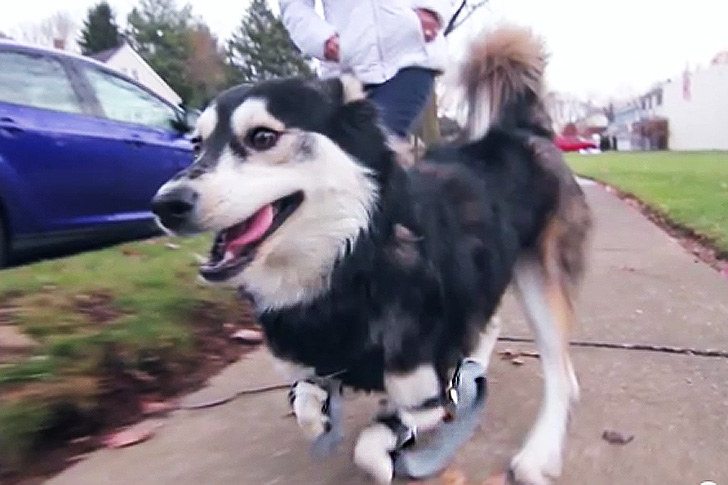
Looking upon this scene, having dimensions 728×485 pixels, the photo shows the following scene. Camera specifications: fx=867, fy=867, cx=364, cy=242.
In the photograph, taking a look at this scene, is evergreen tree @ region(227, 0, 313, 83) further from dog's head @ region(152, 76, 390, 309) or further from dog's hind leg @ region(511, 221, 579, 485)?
dog's head @ region(152, 76, 390, 309)

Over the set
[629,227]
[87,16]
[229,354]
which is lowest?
[629,227]

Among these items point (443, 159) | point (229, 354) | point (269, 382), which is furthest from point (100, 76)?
point (443, 159)

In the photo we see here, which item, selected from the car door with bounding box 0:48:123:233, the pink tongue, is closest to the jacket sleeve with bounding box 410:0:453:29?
the pink tongue

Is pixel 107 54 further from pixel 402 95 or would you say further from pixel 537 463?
pixel 537 463

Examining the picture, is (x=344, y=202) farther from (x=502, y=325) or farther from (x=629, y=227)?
(x=629, y=227)

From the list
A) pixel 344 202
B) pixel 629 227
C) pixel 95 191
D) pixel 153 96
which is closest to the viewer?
pixel 344 202

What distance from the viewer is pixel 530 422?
3293mm

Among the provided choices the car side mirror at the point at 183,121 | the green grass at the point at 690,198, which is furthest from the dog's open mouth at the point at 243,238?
the car side mirror at the point at 183,121

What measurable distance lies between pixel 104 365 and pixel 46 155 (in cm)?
322

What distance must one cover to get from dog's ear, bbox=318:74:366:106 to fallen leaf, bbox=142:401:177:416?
1548 mm

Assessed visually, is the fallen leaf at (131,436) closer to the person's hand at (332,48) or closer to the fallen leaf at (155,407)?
the fallen leaf at (155,407)

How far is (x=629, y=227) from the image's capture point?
963 cm

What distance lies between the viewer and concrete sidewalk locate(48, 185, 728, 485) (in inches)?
110

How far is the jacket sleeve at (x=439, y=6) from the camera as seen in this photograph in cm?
389
